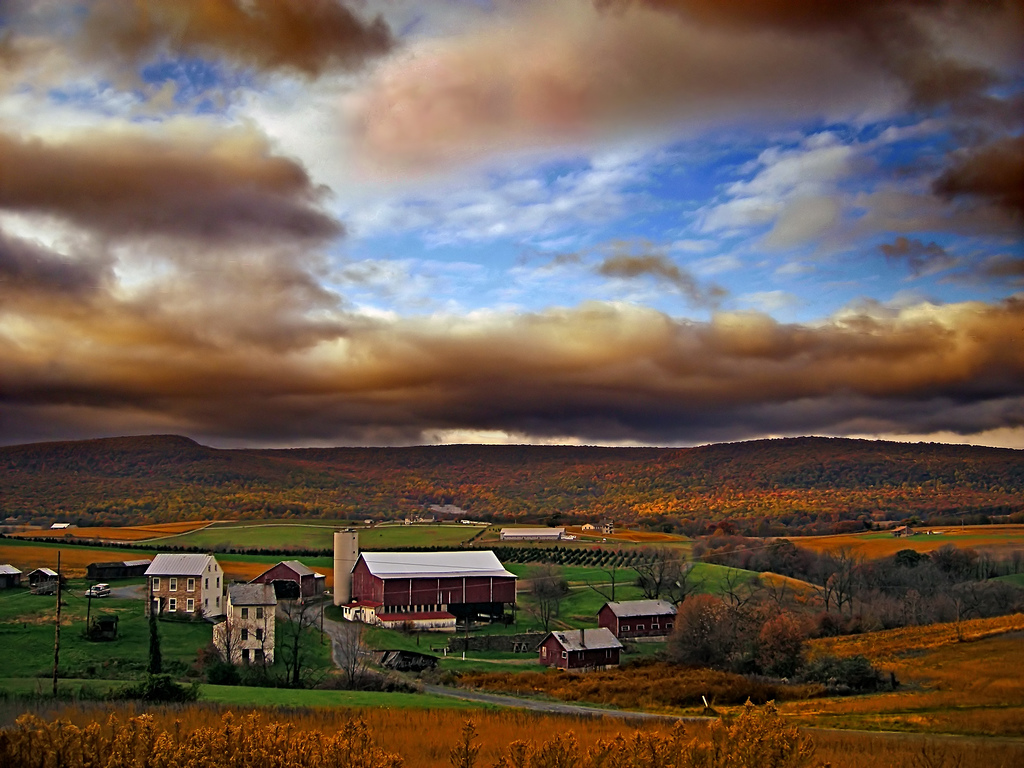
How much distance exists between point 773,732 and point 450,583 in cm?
6522

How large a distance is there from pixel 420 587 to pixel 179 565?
2189 centimetres

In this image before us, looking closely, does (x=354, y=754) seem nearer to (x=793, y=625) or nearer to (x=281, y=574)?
(x=793, y=625)

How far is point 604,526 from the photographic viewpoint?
130250mm

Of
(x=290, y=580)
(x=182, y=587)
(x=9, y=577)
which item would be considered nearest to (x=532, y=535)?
(x=290, y=580)

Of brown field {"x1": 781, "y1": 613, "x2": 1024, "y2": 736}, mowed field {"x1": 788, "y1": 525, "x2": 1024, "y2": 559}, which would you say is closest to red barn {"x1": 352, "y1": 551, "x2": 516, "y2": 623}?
brown field {"x1": 781, "y1": 613, "x2": 1024, "y2": 736}

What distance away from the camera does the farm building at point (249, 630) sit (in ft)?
157

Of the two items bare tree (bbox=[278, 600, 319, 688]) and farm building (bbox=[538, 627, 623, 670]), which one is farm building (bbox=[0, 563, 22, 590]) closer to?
bare tree (bbox=[278, 600, 319, 688])

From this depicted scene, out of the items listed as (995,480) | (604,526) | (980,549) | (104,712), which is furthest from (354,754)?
(995,480)

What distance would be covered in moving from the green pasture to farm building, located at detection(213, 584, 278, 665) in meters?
51.7

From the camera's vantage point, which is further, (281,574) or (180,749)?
(281,574)

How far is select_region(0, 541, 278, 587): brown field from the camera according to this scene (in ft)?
229

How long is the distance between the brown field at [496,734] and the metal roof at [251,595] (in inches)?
1010

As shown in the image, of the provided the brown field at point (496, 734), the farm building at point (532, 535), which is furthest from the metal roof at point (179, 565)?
the farm building at point (532, 535)

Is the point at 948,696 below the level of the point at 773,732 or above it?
below
